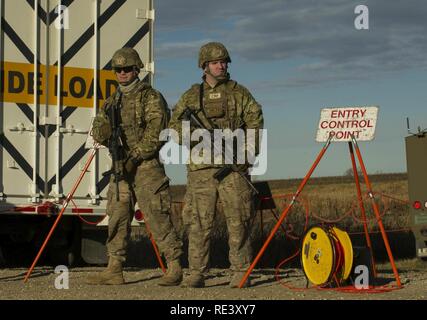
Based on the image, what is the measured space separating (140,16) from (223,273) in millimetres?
3619

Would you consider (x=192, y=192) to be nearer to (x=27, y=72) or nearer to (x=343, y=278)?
(x=343, y=278)

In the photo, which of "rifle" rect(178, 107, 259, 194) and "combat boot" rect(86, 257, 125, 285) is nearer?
"rifle" rect(178, 107, 259, 194)

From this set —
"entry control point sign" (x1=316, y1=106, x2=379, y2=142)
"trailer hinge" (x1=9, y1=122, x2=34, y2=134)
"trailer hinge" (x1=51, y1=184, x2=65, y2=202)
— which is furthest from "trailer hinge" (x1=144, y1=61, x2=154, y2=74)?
"entry control point sign" (x1=316, y1=106, x2=379, y2=142)

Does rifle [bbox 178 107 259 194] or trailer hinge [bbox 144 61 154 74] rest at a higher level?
trailer hinge [bbox 144 61 154 74]

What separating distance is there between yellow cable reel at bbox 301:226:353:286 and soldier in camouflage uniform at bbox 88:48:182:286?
1395 mm

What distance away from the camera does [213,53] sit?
10.6m

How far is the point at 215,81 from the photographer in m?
10.7

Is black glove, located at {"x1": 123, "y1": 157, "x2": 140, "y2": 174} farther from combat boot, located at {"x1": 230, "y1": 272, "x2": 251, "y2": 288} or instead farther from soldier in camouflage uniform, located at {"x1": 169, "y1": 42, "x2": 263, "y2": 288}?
combat boot, located at {"x1": 230, "y1": 272, "x2": 251, "y2": 288}

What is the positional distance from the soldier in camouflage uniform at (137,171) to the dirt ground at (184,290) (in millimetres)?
423

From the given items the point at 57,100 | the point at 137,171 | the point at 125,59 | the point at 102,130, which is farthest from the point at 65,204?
the point at 125,59

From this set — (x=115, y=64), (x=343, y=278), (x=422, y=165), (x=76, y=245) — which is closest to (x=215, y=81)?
(x=115, y=64)

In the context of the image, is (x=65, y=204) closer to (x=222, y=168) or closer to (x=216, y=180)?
(x=216, y=180)

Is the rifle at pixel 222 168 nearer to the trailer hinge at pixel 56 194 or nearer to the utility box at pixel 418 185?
the trailer hinge at pixel 56 194

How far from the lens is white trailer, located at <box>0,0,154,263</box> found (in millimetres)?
12859
